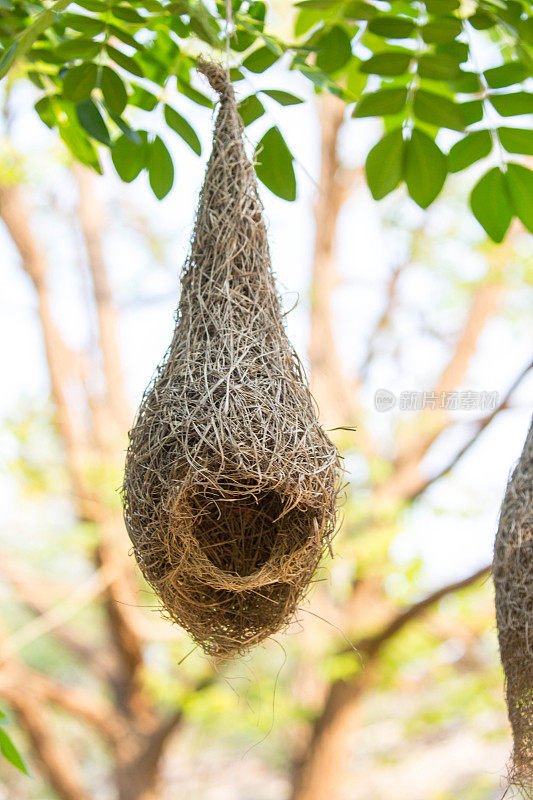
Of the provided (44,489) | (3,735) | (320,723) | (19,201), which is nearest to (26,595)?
(44,489)

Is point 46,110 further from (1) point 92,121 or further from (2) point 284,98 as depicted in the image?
(2) point 284,98

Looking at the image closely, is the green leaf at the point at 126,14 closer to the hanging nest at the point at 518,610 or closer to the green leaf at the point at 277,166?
the green leaf at the point at 277,166

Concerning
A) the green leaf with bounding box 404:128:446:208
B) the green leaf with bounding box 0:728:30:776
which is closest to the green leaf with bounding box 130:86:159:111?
the green leaf with bounding box 404:128:446:208

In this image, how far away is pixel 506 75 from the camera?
1.23 meters

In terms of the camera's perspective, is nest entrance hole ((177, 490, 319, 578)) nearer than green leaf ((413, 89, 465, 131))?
Yes

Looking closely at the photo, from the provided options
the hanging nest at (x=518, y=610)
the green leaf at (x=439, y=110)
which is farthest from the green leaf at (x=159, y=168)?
the hanging nest at (x=518, y=610)

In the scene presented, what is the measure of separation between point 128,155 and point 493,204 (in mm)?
650

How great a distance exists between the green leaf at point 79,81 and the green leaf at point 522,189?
0.71m

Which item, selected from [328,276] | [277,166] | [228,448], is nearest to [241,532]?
[228,448]

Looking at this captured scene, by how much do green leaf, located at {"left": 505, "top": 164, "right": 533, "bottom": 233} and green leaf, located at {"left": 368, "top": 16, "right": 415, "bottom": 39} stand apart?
0.28 meters

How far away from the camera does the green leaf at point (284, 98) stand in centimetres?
112

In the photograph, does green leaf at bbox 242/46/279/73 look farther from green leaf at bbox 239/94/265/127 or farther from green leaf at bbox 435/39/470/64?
green leaf at bbox 435/39/470/64

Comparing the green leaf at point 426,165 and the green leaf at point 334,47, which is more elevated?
the green leaf at point 334,47

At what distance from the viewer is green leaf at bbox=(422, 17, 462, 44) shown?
3.81 ft
